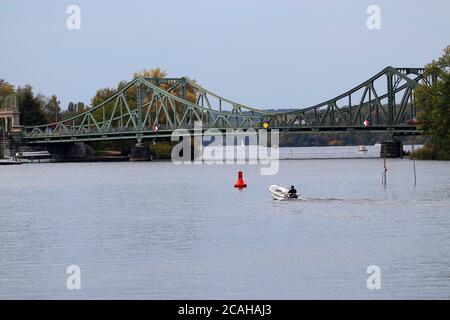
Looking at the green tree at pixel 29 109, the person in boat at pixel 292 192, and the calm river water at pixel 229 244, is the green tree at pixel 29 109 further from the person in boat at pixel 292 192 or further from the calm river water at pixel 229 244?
the person in boat at pixel 292 192

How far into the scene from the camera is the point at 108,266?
126 feet

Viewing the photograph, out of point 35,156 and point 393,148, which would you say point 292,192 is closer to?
point 393,148

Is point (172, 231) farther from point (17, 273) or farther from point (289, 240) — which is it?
point (17, 273)

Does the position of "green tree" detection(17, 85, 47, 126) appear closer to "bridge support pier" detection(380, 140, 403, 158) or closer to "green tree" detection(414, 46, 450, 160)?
"bridge support pier" detection(380, 140, 403, 158)

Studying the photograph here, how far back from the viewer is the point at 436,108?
127 m

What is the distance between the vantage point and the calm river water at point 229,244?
33.8m

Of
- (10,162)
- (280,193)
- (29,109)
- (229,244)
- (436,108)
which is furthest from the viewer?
(29,109)

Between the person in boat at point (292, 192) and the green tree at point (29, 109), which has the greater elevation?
the green tree at point (29, 109)

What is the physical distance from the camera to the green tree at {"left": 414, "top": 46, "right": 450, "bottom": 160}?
126188 millimetres

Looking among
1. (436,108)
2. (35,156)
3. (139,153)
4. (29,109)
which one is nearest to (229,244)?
(436,108)

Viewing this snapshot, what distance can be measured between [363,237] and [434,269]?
910cm

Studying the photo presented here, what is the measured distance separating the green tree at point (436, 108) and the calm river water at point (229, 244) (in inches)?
1931

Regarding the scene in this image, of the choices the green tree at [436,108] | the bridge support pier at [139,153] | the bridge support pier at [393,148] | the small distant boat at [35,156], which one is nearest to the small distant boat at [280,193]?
the green tree at [436,108]

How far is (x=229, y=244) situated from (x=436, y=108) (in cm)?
8586
